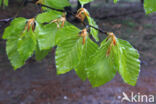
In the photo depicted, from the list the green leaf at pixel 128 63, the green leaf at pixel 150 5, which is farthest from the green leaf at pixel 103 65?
the green leaf at pixel 150 5

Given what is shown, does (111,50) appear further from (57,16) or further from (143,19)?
(143,19)

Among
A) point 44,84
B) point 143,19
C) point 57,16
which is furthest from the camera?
point 143,19

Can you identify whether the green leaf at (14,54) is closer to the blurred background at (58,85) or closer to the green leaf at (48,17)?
the green leaf at (48,17)

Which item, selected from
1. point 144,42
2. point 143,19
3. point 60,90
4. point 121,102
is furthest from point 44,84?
point 143,19

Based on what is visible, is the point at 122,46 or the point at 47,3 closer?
the point at 122,46

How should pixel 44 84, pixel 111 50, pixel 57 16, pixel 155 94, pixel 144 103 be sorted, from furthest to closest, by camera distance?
pixel 44 84 → pixel 155 94 → pixel 144 103 → pixel 57 16 → pixel 111 50

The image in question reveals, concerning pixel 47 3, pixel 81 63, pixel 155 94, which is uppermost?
pixel 47 3

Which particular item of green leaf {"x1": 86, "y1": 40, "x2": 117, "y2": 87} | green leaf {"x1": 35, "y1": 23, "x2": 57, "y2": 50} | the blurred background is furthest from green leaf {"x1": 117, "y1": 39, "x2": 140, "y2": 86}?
the blurred background
